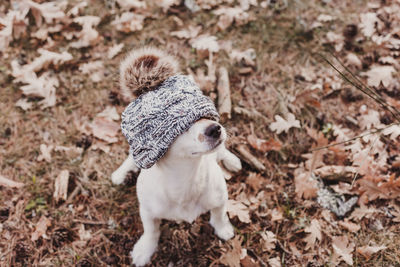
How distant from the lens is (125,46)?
14.3 feet

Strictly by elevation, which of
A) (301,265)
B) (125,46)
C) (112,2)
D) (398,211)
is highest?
(112,2)

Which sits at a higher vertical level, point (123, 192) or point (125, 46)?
point (125, 46)

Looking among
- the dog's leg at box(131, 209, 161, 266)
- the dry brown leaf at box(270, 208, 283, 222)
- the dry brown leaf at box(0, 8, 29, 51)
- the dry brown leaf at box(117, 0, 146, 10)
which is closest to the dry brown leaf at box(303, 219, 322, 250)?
the dry brown leaf at box(270, 208, 283, 222)

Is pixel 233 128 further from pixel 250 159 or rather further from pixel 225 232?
pixel 225 232

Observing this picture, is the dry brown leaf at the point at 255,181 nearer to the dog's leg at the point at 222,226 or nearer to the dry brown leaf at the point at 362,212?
the dog's leg at the point at 222,226

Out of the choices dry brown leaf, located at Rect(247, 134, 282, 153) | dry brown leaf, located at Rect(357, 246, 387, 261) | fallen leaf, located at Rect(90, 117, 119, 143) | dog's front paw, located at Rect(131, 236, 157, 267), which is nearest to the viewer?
dry brown leaf, located at Rect(357, 246, 387, 261)

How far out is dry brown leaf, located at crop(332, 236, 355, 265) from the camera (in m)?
2.63

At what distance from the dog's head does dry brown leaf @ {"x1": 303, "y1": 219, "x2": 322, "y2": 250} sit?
152 centimetres

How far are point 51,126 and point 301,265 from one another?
297 cm

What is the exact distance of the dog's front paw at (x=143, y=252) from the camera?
8.92ft

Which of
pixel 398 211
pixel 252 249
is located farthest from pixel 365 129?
pixel 252 249

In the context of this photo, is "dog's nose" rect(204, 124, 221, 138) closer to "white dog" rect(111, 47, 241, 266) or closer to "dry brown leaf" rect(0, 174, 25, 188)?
"white dog" rect(111, 47, 241, 266)

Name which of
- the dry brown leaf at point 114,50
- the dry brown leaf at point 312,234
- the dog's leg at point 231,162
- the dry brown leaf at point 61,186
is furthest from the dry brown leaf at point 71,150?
the dry brown leaf at point 312,234

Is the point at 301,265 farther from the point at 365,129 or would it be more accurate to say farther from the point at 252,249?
the point at 365,129
